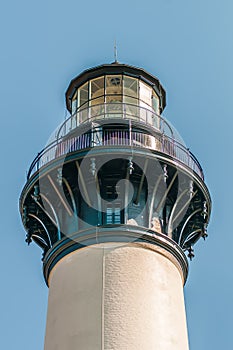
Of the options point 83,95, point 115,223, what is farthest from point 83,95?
point 115,223

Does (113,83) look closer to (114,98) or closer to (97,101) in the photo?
(114,98)

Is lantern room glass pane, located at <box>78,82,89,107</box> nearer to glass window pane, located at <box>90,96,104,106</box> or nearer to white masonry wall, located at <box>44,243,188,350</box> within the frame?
glass window pane, located at <box>90,96,104,106</box>

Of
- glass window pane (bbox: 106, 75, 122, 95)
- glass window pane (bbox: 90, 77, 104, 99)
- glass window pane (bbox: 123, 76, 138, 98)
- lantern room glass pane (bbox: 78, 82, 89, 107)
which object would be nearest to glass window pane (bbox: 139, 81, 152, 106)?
glass window pane (bbox: 123, 76, 138, 98)

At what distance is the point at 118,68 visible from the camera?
82.7ft

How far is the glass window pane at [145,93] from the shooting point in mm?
25375

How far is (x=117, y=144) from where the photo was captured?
22281 mm

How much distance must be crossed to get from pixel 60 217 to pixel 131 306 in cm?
417

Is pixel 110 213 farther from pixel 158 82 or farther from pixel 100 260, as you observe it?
pixel 158 82

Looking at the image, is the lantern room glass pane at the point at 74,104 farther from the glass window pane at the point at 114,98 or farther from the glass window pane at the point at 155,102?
the glass window pane at the point at 155,102

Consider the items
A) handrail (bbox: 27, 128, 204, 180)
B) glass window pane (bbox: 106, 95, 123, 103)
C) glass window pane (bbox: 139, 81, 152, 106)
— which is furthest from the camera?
glass window pane (bbox: 139, 81, 152, 106)

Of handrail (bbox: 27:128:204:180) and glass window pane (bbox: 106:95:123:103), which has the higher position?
glass window pane (bbox: 106:95:123:103)

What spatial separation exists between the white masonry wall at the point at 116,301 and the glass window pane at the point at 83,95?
21.1ft

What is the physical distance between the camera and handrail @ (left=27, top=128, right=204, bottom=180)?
74.3ft

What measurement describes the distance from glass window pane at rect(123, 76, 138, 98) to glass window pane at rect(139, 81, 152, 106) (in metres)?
0.19
